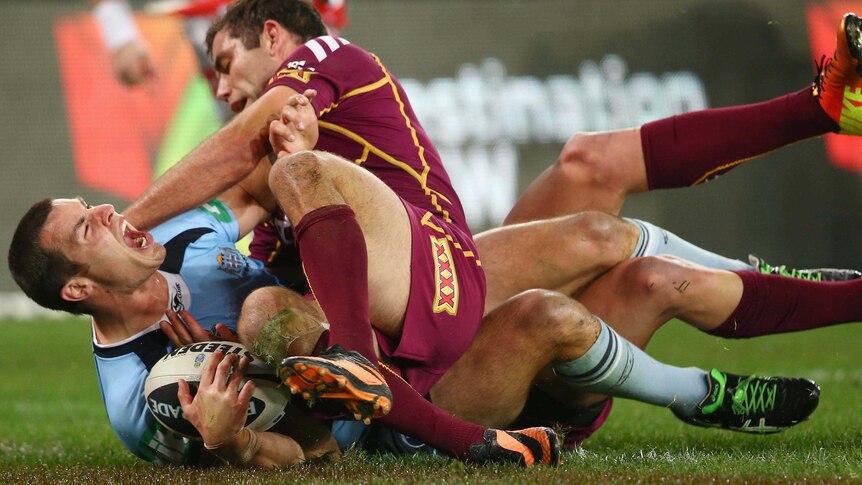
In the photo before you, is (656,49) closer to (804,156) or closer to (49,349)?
(804,156)

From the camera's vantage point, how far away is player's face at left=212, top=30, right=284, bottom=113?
401 centimetres

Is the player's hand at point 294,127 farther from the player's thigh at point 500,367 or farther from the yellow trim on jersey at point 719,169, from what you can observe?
the yellow trim on jersey at point 719,169

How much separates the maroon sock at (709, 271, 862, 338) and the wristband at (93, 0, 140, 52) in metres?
6.00

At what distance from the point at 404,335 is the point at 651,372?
851 millimetres

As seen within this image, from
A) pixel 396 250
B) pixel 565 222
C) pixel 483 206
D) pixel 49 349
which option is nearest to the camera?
pixel 396 250

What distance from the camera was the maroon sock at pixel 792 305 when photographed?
365 cm

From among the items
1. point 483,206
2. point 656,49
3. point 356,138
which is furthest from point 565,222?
point 656,49

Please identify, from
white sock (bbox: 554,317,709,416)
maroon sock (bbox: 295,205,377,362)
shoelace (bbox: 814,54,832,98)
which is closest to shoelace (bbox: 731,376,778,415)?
white sock (bbox: 554,317,709,416)

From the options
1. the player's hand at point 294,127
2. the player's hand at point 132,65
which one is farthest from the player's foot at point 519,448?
the player's hand at point 132,65

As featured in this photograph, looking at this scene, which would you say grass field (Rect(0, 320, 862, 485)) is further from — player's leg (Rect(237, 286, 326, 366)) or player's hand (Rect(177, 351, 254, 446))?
player's leg (Rect(237, 286, 326, 366))

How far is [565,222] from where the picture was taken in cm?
376

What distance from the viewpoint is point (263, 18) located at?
4.01 metres

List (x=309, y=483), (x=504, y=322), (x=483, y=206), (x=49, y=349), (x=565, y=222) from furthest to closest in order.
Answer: (x=483, y=206) < (x=49, y=349) < (x=565, y=222) < (x=504, y=322) < (x=309, y=483)

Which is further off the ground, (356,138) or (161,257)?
(356,138)
